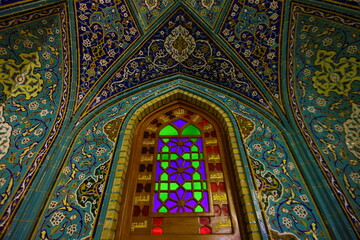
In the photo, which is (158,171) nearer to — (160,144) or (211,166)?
(160,144)

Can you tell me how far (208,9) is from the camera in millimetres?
4094

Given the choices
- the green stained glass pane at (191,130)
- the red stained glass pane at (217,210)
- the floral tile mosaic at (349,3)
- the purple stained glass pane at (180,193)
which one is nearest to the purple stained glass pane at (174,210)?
the purple stained glass pane at (180,193)

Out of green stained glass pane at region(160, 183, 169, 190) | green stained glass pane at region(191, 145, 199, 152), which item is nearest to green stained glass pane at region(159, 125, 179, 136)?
green stained glass pane at region(191, 145, 199, 152)

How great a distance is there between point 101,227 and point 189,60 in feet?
10.8

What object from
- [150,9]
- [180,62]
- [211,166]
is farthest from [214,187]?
[150,9]

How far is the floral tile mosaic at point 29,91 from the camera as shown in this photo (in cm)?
284

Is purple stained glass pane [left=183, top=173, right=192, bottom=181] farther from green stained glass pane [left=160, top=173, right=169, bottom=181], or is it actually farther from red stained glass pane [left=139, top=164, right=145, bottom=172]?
red stained glass pane [left=139, top=164, right=145, bottom=172]

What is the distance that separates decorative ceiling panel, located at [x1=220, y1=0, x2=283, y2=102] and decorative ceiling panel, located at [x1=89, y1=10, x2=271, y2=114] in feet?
0.82

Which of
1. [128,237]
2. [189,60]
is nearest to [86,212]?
[128,237]

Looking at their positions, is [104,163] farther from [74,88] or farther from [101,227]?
[74,88]

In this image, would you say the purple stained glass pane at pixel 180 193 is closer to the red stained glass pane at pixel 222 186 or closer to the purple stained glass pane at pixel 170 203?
the purple stained glass pane at pixel 170 203

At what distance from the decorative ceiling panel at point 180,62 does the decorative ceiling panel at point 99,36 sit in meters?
0.26

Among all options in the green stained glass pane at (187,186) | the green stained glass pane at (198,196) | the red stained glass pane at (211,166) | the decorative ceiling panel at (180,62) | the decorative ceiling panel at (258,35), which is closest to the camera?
the green stained glass pane at (198,196)

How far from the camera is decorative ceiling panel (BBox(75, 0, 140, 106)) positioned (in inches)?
148
